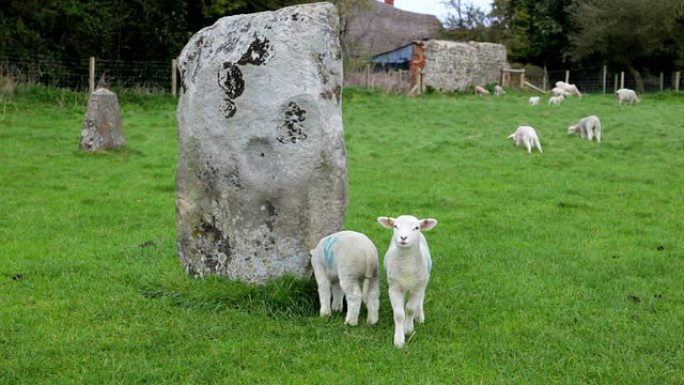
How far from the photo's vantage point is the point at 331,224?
743cm

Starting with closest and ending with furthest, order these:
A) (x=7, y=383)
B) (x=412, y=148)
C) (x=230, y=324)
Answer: (x=7, y=383) → (x=230, y=324) → (x=412, y=148)

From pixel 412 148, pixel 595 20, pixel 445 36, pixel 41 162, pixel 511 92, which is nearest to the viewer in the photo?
pixel 41 162

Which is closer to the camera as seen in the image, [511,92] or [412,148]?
[412,148]

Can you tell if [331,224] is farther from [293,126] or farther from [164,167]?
[164,167]

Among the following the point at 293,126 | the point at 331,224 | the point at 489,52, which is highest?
the point at 489,52

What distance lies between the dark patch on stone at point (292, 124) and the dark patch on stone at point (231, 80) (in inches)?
21.9

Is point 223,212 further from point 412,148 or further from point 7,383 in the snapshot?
point 412,148

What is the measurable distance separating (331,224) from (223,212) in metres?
1.12

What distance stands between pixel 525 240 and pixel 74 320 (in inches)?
245

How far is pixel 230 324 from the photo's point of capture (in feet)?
21.8

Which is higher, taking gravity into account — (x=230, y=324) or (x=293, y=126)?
(x=293, y=126)

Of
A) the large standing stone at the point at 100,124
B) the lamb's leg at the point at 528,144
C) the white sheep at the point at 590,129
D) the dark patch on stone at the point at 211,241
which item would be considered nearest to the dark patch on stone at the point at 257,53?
the dark patch on stone at the point at 211,241

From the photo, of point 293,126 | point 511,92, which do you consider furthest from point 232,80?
point 511,92

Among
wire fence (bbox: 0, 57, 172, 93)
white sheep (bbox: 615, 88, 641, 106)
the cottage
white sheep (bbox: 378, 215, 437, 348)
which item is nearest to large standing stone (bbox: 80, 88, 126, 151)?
wire fence (bbox: 0, 57, 172, 93)
